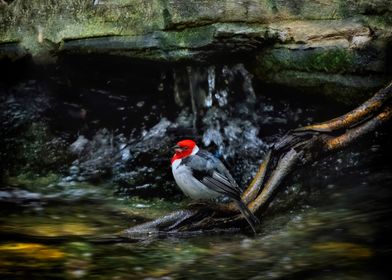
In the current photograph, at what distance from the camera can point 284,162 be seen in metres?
4.62

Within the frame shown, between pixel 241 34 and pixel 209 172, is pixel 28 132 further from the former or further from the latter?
pixel 209 172

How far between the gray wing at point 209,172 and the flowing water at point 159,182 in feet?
1.30

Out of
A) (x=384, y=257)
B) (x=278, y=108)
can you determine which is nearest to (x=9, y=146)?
(x=278, y=108)

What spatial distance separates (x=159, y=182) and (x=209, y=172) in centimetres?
163

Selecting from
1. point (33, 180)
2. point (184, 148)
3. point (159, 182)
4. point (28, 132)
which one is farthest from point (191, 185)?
point (28, 132)

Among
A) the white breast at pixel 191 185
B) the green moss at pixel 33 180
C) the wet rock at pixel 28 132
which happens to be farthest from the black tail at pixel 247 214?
the wet rock at pixel 28 132

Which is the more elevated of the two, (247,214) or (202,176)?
(202,176)

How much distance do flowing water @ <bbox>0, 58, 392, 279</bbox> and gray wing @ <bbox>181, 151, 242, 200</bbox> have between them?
0.40 metres

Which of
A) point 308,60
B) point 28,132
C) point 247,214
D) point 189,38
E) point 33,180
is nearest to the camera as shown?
point 247,214

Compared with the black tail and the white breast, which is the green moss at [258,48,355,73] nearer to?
the white breast

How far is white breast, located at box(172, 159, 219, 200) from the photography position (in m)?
4.63

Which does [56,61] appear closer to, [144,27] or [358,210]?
[144,27]

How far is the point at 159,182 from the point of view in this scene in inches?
241

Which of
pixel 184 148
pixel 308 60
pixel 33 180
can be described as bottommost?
pixel 184 148
